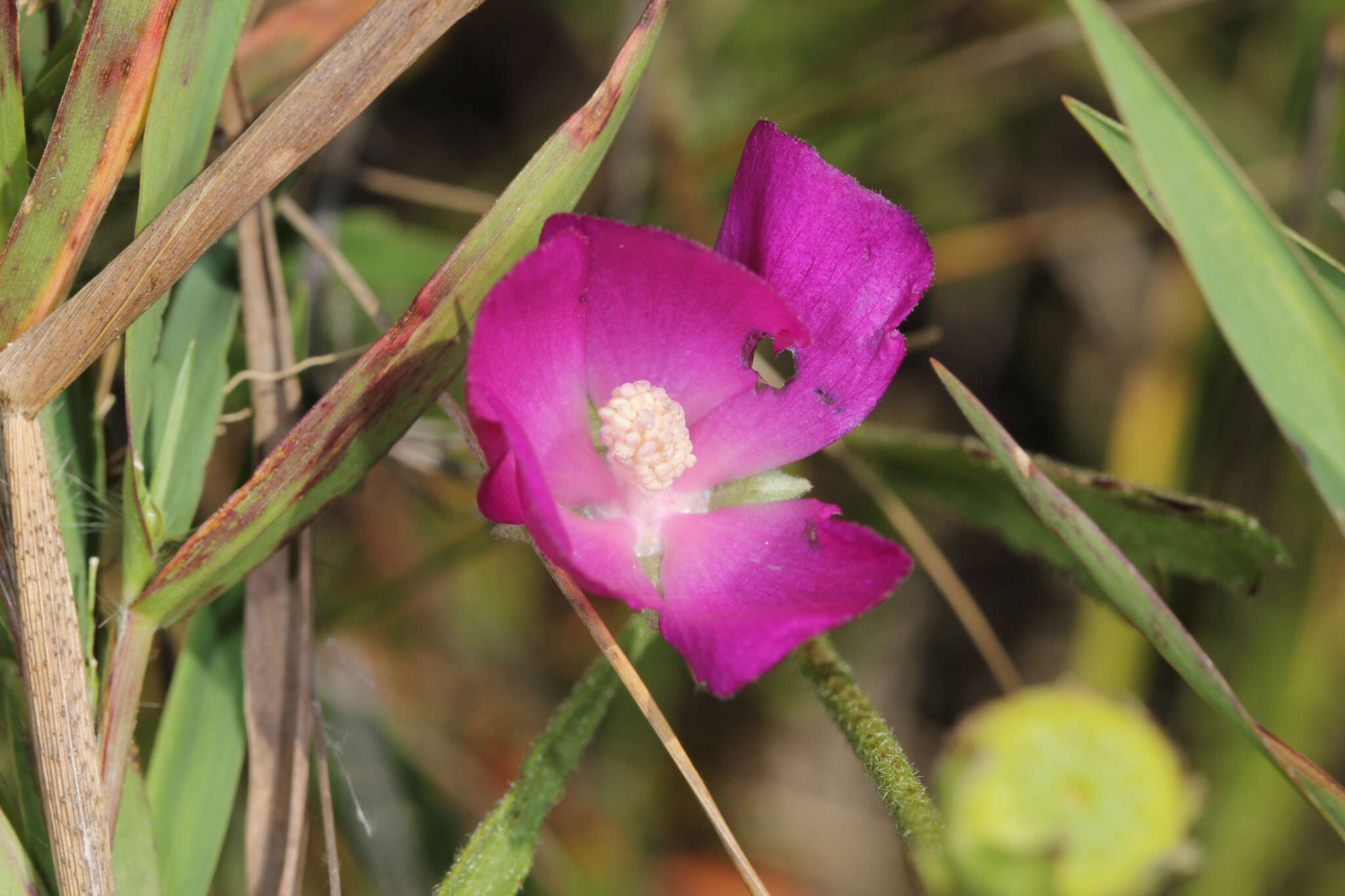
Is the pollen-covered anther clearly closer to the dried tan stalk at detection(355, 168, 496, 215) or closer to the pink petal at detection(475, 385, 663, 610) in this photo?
the pink petal at detection(475, 385, 663, 610)

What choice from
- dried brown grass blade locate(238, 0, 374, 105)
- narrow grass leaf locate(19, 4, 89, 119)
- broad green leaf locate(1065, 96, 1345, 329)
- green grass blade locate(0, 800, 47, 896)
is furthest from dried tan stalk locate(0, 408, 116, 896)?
broad green leaf locate(1065, 96, 1345, 329)

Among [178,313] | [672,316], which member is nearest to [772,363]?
[672,316]

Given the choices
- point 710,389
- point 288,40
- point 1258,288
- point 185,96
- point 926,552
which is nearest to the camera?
point 1258,288

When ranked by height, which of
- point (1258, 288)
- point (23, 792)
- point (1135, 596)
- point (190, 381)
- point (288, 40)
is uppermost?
point (288, 40)

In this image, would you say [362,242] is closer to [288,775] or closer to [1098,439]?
[288,775]

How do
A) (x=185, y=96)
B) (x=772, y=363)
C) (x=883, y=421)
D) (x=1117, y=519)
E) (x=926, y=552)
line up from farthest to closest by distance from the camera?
(x=883, y=421), (x=926, y=552), (x=772, y=363), (x=1117, y=519), (x=185, y=96)

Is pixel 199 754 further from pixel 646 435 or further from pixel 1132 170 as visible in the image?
pixel 1132 170

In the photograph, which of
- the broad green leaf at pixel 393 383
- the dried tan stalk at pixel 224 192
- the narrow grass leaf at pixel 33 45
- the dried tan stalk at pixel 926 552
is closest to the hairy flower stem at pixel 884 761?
the dried tan stalk at pixel 926 552
